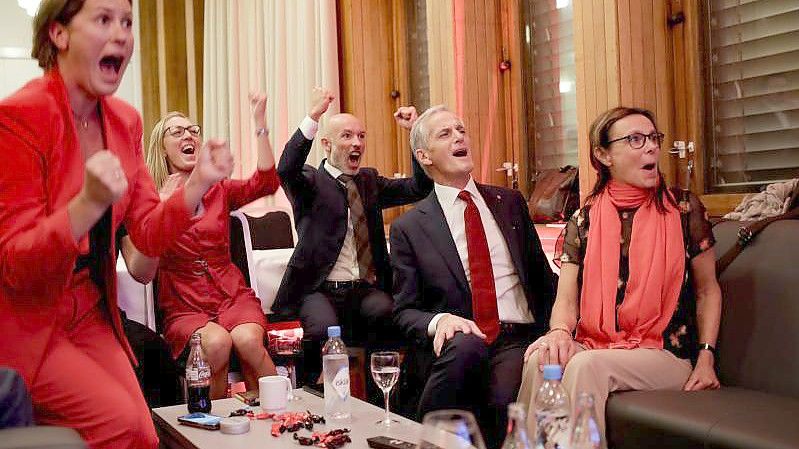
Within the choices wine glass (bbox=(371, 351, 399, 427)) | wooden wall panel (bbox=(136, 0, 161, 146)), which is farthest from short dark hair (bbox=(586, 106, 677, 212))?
wooden wall panel (bbox=(136, 0, 161, 146))

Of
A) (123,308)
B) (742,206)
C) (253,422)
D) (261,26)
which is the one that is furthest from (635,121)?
(261,26)

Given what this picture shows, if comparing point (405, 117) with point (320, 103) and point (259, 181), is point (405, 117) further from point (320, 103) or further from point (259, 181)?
point (259, 181)

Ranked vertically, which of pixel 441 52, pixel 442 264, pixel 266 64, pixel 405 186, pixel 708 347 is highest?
pixel 266 64

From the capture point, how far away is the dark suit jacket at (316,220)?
3262 millimetres

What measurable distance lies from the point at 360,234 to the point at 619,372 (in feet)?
4.54

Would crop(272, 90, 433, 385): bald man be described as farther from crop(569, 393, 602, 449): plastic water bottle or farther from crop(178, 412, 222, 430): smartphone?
crop(569, 393, 602, 449): plastic water bottle

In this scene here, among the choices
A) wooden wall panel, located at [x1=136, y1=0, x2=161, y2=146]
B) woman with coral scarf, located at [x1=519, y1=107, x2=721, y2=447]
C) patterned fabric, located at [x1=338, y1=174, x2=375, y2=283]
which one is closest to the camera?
woman with coral scarf, located at [x1=519, y1=107, x2=721, y2=447]

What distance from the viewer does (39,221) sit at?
1.55 m

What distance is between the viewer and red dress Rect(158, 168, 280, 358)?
305 centimetres

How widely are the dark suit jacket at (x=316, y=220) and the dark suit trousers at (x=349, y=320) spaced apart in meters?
0.09

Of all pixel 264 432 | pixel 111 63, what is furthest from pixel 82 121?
pixel 264 432

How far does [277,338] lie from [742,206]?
173 cm

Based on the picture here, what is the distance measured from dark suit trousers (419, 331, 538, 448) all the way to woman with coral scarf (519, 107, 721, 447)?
2.6 inches

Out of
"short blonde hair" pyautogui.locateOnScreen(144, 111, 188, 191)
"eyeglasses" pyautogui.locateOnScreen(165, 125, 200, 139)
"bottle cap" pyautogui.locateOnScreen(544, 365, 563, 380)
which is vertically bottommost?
"bottle cap" pyautogui.locateOnScreen(544, 365, 563, 380)
